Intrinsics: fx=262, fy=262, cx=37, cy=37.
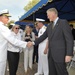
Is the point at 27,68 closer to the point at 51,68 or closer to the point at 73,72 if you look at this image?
the point at 73,72

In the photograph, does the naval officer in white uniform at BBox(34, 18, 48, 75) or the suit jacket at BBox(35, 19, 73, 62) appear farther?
the naval officer in white uniform at BBox(34, 18, 48, 75)

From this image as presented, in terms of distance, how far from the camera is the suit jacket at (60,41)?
15.9ft

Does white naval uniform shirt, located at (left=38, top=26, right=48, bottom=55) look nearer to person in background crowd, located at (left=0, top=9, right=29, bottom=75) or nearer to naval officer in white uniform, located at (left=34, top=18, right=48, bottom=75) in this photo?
naval officer in white uniform, located at (left=34, top=18, right=48, bottom=75)

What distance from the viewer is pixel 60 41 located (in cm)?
499

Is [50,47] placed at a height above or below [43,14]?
below

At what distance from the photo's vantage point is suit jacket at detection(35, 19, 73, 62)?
4.83 meters

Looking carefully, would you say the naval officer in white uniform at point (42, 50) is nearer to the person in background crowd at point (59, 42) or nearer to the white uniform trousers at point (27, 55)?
the white uniform trousers at point (27, 55)

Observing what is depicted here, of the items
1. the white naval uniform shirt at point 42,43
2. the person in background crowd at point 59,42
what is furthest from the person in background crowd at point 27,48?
the person in background crowd at point 59,42

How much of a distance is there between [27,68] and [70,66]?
2.67 m

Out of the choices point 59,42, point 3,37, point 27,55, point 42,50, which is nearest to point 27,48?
point 27,55

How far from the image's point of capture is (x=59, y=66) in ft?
16.7

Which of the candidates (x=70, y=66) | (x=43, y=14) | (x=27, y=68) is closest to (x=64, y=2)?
(x=43, y=14)

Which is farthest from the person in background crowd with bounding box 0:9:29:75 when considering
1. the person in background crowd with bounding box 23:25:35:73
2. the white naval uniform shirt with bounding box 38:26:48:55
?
the person in background crowd with bounding box 23:25:35:73

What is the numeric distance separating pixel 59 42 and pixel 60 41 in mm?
29
